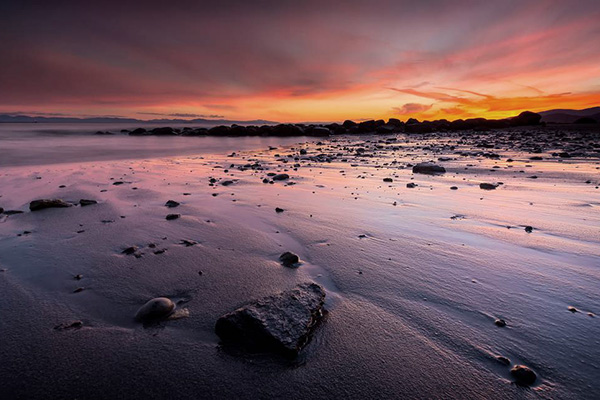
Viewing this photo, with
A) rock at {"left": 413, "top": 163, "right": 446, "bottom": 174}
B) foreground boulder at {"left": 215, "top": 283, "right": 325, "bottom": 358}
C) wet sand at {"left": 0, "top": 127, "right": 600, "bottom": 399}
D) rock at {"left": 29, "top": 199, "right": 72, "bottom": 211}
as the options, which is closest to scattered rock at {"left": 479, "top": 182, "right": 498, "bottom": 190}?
wet sand at {"left": 0, "top": 127, "right": 600, "bottom": 399}

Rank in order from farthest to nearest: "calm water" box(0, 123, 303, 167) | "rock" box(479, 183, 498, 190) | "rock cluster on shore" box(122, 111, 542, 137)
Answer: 1. "rock cluster on shore" box(122, 111, 542, 137)
2. "calm water" box(0, 123, 303, 167)
3. "rock" box(479, 183, 498, 190)

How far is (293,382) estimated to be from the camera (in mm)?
1923

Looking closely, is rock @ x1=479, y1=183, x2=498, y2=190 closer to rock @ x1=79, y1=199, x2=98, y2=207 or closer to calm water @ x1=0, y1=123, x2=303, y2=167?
rock @ x1=79, y1=199, x2=98, y2=207

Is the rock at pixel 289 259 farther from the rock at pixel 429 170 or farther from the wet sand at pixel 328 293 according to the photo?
the rock at pixel 429 170

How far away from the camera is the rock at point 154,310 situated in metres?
2.61

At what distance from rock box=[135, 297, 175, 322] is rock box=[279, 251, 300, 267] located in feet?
4.52

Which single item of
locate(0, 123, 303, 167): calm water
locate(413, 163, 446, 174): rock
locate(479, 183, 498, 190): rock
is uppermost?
locate(413, 163, 446, 174): rock

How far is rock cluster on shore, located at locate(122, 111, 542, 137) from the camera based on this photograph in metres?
42.5

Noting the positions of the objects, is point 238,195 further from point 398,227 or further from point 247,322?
point 247,322

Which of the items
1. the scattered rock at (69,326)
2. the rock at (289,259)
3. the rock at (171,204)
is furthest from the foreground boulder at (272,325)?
the rock at (171,204)

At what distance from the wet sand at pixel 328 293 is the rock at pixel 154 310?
3.7 inches

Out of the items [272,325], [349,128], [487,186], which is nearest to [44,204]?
[272,325]

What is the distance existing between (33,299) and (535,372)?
4230mm

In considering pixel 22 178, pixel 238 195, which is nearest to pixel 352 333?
pixel 238 195
